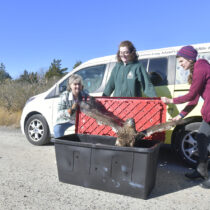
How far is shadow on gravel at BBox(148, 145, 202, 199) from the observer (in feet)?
Answer: 10.2

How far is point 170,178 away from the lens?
353cm

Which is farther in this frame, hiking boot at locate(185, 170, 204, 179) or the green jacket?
the green jacket

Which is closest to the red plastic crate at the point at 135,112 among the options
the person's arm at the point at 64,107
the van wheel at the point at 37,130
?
the person's arm at the point at 64,107

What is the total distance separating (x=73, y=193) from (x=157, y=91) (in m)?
2.41

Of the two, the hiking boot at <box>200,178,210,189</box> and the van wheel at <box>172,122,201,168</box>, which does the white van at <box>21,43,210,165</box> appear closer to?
the van wheel at <box>172,122,201,168</box>

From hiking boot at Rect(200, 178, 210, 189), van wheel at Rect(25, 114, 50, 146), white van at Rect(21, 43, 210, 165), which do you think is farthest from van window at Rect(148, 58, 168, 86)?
van wheel at Rect(25, 114, 50, 146)

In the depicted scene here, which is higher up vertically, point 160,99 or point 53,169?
point 160,99

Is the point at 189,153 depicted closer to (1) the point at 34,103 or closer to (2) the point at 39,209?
(2) the point at 39,209

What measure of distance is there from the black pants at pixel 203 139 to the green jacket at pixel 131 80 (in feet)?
2.96

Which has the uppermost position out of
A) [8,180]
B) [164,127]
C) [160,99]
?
[160,99]

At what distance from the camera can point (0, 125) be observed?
9164 mm

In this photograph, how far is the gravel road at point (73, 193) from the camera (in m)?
2.61

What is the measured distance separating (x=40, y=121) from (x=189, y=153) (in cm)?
349

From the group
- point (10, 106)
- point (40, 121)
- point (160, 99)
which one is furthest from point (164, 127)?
point (10, 106)
